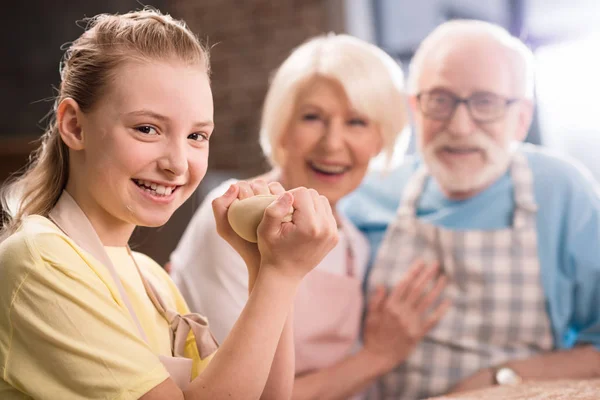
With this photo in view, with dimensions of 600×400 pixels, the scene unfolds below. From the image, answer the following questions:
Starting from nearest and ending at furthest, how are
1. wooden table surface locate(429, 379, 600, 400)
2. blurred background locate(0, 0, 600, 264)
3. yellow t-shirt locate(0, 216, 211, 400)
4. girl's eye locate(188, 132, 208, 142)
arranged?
yellow t-shirt locate(0, 216, 211, 400) → girl's eye locate(188, 132, 208, 142) → wooden table surface locate(429, 379, 600, 400) → blurred background locate(0, 0, 600, 264)

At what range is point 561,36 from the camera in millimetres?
1778

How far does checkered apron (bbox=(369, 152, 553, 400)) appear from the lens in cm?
121

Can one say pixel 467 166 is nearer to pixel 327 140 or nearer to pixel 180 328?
pixel 327 140

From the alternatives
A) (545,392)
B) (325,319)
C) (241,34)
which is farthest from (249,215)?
(241,34)

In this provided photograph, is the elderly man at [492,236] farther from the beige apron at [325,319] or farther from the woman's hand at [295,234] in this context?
the woman's hand at [295,234]

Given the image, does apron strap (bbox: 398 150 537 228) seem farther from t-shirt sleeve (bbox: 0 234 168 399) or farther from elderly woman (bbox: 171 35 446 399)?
t-shirt sleeve (bbox: 0 234 168 399)

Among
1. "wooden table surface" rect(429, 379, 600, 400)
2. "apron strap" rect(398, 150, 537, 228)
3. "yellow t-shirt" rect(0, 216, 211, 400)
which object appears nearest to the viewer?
"yellow t-shirt" rect(0, 216, 211, 400)

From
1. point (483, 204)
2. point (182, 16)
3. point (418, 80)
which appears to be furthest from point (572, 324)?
point (182, 16)

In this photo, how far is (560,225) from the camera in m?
1.22

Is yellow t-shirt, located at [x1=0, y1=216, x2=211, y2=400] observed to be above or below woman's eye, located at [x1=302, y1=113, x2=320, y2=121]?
below

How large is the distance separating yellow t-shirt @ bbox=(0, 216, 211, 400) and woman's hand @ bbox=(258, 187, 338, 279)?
13 cm

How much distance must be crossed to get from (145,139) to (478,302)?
77cm

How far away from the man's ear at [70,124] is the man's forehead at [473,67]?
0.75m

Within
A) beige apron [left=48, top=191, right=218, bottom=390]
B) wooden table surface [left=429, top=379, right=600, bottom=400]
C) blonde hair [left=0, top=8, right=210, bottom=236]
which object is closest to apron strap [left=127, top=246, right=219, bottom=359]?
beige apron [left=48, top=191, right=218, bottom=390]
